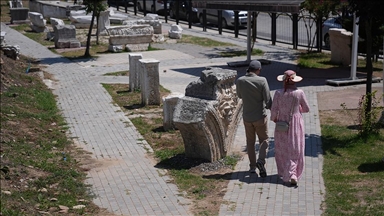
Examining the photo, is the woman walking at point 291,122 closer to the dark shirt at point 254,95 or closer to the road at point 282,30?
the dark shirt at point 254,95

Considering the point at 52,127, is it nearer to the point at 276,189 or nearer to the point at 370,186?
the point at 276,189

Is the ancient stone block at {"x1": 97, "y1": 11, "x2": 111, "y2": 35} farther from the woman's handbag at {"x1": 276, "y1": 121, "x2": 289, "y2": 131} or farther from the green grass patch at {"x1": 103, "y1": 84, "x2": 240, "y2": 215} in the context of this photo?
the woman's handbag at {"x1": 276, "y1": 121, "x2": 289, "y2": 131}

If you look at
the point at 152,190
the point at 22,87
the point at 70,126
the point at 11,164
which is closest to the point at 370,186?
the point at 152,190

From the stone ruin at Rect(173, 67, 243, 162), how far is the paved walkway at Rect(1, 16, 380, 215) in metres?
0.52

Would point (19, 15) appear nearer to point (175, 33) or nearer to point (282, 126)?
point (175, 33)

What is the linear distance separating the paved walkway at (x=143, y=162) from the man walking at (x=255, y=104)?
1.51ft

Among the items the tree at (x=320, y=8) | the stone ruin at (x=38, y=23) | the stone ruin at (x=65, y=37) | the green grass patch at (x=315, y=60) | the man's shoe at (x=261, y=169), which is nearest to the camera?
the man's shoe at (x=261, y=169)

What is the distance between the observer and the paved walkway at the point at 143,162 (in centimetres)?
908

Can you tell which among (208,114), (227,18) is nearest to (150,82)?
(208,114)

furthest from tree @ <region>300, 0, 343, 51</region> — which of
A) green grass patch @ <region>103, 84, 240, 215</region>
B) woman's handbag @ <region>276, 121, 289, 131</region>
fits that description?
woman's handbag @ <region>276, 121, 289, 131</region>

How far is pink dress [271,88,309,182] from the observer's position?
9688 millimetres

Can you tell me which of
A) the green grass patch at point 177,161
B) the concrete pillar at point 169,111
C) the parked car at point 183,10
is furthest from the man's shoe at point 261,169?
the parked car at point 183,10

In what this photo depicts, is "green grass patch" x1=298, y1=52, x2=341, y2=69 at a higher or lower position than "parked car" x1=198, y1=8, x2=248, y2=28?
lower

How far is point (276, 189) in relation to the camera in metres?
9.62
